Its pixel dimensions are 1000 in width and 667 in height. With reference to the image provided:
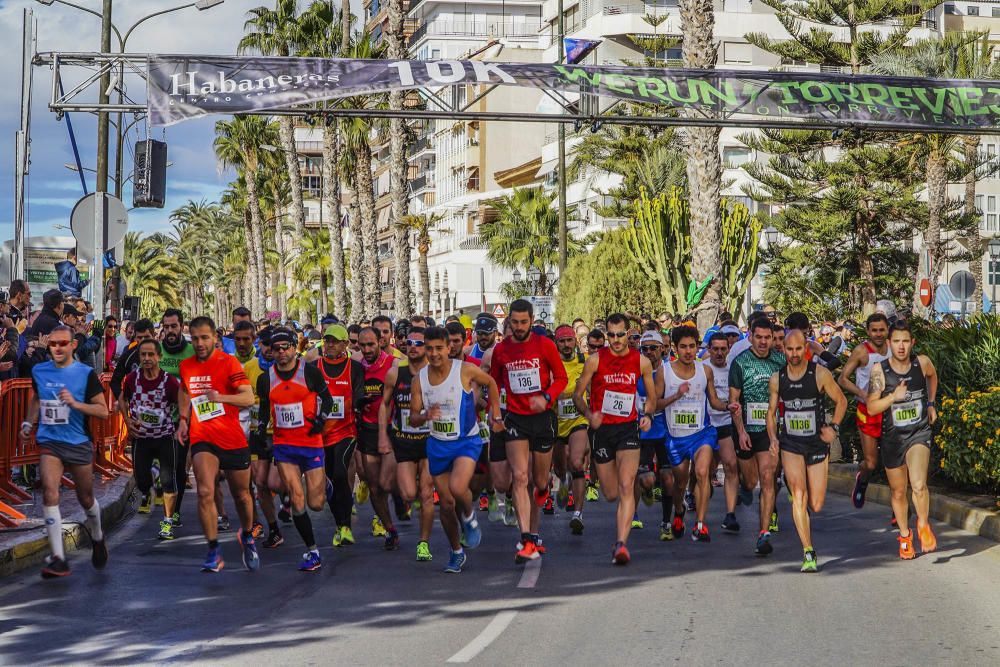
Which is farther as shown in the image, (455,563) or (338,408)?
(338,408)

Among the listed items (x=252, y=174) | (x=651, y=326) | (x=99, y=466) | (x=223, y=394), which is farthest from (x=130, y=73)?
(x=252, y=174)

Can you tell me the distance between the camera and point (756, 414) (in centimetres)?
1215

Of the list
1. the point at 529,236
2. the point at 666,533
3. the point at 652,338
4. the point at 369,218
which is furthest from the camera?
the point at 529,236

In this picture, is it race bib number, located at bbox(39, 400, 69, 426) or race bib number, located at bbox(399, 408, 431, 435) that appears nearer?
race bib number, located at bbox(39, 400, 69, 426)

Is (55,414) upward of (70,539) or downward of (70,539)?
upward

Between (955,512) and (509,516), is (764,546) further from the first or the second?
(509,516)

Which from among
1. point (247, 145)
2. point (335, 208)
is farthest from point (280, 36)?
point (247, 145)

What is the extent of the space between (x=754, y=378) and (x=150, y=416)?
556 cm

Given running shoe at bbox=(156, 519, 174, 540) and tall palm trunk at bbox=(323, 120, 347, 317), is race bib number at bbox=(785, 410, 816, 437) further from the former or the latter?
tall palm trunk at bbox=(323, 120, 347, 317)

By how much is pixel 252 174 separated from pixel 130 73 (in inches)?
2097

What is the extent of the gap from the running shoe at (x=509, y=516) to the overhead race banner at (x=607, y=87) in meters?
7.04

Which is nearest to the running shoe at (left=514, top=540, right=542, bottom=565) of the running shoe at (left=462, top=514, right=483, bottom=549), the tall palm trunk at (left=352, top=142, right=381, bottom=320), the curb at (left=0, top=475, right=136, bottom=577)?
the running shoe at (left=462, top=514, right=483, bottom=549)

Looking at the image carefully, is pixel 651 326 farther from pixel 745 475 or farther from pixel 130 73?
pixel 130 73

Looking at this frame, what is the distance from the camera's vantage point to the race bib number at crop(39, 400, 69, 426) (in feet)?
34.3
